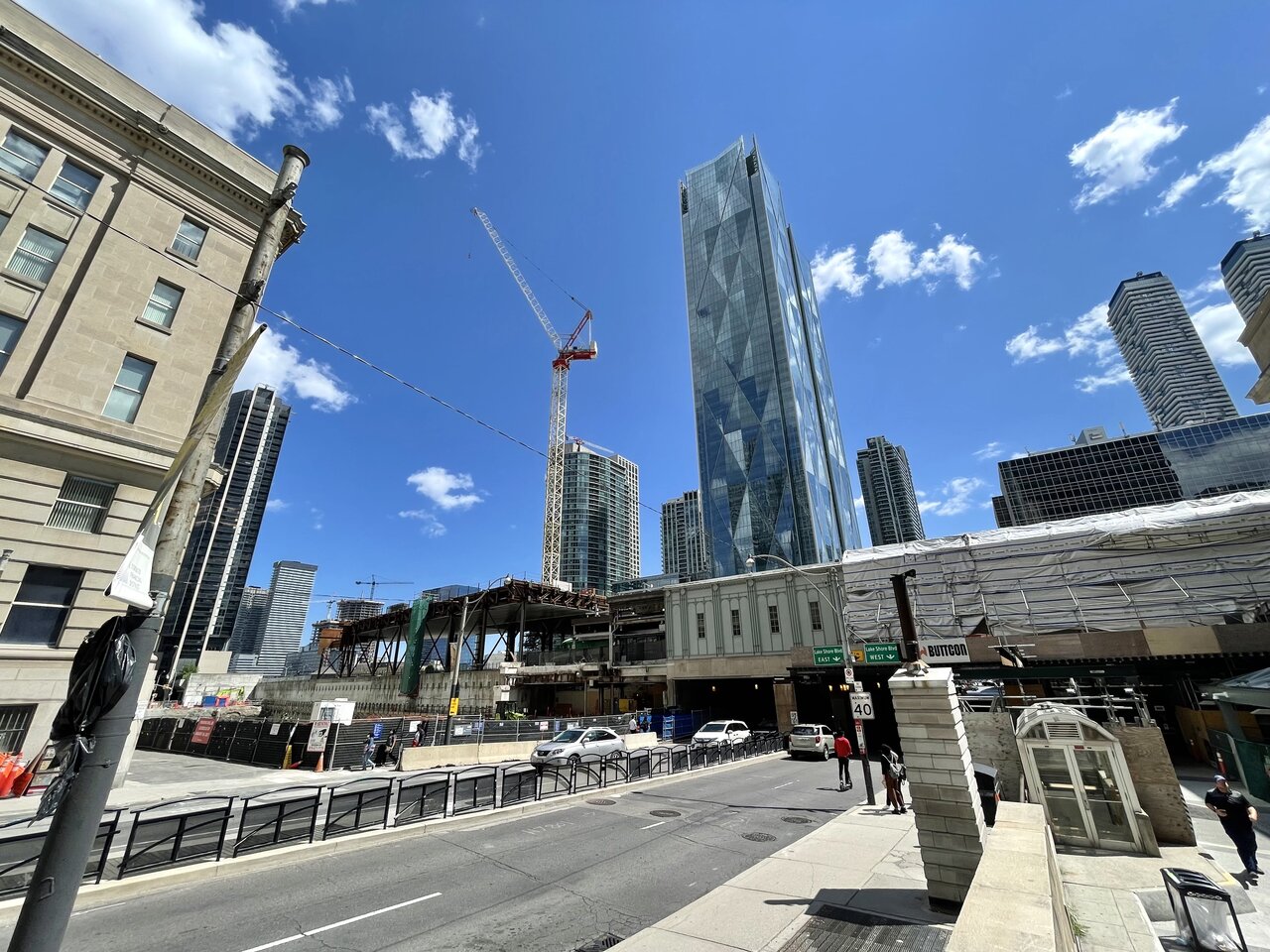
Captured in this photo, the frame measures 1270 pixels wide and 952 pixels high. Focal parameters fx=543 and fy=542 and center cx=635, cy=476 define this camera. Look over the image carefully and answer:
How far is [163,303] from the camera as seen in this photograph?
18922 mm

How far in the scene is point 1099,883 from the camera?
10070 mm

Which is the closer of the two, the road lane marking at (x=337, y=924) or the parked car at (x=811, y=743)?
the road lane marking at (x=337, y=924)

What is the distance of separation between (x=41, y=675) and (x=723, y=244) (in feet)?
451

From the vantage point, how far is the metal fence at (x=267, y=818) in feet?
29.5

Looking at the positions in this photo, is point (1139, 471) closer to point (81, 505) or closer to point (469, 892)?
point (469, 892)

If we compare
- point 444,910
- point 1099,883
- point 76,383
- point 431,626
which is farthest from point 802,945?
point 431,626

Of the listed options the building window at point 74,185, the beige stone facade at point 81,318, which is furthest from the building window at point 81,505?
the building window at point 74,185

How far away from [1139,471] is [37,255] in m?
215

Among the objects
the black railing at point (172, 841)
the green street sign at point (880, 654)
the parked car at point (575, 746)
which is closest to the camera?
the black railing at point (172, 841)

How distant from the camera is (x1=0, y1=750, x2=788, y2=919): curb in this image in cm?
859

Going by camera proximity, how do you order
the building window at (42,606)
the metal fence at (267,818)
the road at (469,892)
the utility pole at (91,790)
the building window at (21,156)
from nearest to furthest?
1. the utility pole at (91,790)
2. the road at (469,892)
3. the metal fence at (267,818)
4. the building window at (42,606)
5. the building window at (21,156)

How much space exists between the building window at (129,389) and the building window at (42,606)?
4895 mm

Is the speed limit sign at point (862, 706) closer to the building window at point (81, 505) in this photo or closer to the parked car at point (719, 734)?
the parked car at point (719, 734)

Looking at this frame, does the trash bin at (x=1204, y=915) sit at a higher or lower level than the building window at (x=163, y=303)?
lower
